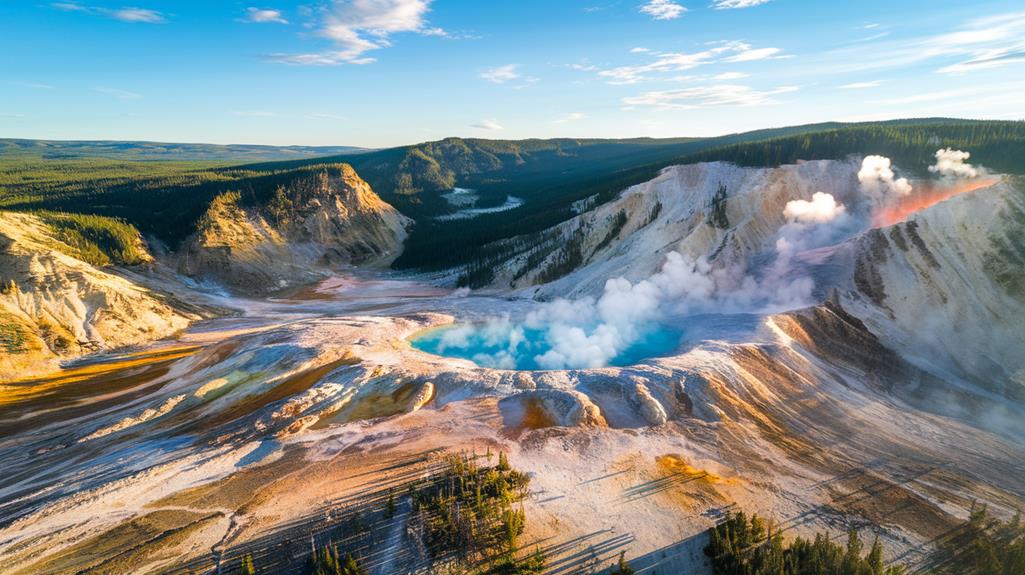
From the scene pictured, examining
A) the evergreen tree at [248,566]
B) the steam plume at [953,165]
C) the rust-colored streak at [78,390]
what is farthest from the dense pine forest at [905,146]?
the rust-colored streak at [78,390]

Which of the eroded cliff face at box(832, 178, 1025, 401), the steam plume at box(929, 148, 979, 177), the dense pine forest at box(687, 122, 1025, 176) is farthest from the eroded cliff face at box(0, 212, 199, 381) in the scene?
the steam plume at box(929, 148, 979, 177)

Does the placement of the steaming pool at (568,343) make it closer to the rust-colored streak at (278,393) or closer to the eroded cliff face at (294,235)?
the rust-colored streak at (278,393)

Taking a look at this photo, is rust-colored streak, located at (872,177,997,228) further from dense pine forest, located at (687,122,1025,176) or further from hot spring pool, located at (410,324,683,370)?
hot spring pool, located at (410,324,683,370)

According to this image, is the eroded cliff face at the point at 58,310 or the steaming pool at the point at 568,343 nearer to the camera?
the steaming pool at the point at 568,343

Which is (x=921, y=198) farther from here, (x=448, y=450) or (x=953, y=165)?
(x=448, y=450)

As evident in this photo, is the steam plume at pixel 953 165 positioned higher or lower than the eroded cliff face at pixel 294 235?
higher
